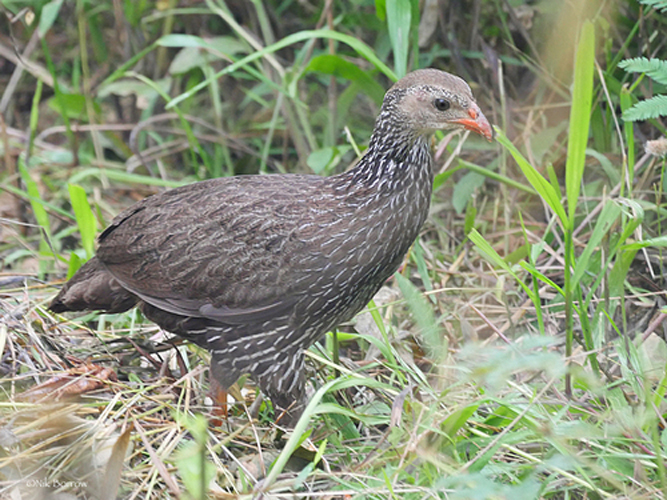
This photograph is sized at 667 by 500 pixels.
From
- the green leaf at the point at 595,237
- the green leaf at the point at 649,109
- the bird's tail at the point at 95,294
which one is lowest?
the bird's tail at the point at 95,294

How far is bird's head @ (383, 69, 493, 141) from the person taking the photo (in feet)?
10.1

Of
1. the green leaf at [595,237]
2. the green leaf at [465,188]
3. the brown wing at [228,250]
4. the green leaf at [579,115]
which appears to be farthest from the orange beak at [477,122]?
the green leaf at [465,188]

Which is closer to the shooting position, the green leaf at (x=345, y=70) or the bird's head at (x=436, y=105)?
the bird's head at (x=436, y=105)

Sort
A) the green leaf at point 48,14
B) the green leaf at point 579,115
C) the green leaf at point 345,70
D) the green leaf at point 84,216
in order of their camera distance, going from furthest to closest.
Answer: the green leaf at point 48,14 → the green leaf at point 345,70 → the green leaf at point 84,216 → the green leaf at point 579,115

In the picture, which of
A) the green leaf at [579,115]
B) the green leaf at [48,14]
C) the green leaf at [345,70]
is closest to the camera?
the green leaf at [579,115]

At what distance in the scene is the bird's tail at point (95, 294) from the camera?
3.39 meters

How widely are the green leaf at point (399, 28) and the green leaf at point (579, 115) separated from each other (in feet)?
3.89

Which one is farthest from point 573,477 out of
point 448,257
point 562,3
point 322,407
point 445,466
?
point 562,3

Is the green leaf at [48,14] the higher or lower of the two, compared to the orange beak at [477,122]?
lower

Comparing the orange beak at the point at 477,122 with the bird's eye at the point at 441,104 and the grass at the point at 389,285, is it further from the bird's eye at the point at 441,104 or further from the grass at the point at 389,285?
the grass at the point at 389,285

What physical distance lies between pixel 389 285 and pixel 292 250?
131 centimetres

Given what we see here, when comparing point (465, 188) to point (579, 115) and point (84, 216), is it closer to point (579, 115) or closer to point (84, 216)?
point (579, 115)

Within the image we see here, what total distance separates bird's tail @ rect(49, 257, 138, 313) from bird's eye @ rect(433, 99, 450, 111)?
145 cm

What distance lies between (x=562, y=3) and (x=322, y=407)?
2828mm
